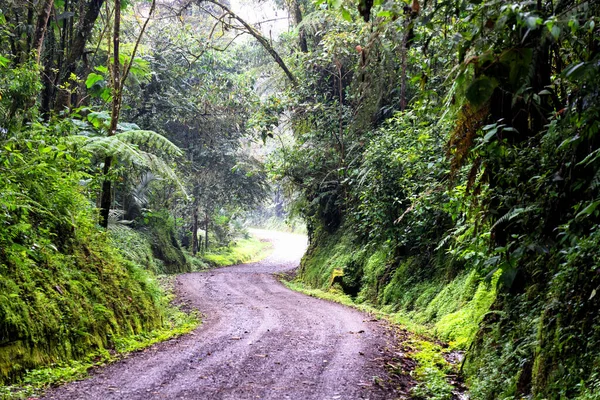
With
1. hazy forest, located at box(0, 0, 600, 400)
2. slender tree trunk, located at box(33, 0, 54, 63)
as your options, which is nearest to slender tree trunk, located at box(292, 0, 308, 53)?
hazy forest, located at box(0, 0, 600, 400)

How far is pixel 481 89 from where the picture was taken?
11.7 ft

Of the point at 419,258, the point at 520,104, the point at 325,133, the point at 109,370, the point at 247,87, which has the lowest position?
the point at 109,370

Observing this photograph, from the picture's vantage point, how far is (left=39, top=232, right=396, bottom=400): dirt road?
18.6ft

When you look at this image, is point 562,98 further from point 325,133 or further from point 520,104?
point 325,133

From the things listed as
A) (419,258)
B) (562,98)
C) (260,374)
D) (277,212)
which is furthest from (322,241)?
(277,212)

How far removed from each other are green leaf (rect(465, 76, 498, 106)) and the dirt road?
3593 mm

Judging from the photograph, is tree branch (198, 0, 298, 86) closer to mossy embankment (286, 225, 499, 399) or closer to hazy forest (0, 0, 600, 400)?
hazy forest (0, 0, 600, 400)

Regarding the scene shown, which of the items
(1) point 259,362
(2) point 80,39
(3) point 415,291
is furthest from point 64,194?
(3) point 415,291

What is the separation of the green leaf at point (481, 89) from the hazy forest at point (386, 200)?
14mm

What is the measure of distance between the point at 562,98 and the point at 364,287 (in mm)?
10611

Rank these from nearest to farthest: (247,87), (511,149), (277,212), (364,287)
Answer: (511,149) < (364,287) < (247,87) < (277,212)

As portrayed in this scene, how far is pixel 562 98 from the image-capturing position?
5277 millimetres

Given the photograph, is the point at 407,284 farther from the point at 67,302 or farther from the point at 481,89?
the point at 481,89

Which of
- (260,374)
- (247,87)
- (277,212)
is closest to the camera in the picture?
(260,374)
